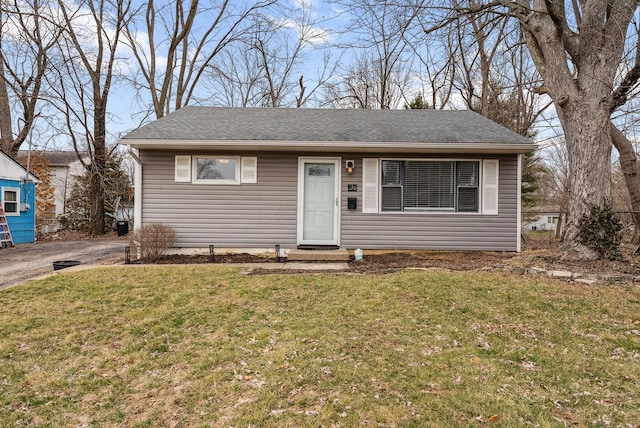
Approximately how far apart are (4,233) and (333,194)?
966 centimetres

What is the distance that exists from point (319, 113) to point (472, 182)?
180 inches

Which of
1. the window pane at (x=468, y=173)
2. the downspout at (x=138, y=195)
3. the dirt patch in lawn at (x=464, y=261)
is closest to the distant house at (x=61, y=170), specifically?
the downspout at (x=138, y=195)

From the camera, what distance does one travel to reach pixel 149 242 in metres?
7.22

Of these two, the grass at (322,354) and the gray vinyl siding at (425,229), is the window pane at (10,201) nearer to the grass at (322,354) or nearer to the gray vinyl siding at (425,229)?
the grass at (322,354)

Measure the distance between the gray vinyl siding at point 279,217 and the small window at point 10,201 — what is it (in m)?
6.09

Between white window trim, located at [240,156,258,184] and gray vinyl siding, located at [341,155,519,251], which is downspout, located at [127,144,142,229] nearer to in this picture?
white window trim, located at [240,156,258,184]

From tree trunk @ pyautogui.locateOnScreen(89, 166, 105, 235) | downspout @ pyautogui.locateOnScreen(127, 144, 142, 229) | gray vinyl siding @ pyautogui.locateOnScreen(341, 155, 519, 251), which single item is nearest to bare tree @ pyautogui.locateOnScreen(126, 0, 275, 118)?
tree trunk @ pyautogui.locateOnScreen(89, 166, 105, 235)

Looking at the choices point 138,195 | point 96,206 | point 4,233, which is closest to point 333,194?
point 138,195

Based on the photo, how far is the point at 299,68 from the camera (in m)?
20.0

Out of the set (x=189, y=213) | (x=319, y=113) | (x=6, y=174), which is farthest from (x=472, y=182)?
(x=6, y=174)

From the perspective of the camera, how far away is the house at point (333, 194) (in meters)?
7.86

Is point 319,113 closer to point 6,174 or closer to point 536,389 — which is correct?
point 536,389

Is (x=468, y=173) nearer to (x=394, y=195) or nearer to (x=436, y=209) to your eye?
(x=436, y=209)

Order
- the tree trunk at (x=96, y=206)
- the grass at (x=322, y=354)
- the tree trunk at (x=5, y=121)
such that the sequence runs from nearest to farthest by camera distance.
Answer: the grass at (x=322, y=354)
the tree trunk at (x=5, y=121)
the tree trunk at (x=96, y=206)
